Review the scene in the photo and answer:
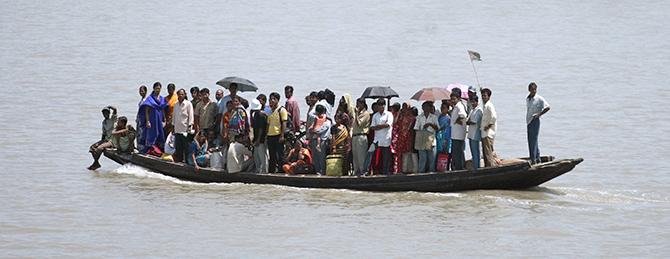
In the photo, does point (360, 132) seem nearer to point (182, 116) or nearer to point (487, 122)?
point (487, 122)

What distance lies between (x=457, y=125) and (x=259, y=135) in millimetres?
2807

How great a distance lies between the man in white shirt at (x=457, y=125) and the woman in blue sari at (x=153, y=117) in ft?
15.4

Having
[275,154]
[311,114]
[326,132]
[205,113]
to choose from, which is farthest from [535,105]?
[205,113]

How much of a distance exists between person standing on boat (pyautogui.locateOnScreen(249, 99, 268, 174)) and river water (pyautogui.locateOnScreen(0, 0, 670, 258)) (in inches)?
13.5

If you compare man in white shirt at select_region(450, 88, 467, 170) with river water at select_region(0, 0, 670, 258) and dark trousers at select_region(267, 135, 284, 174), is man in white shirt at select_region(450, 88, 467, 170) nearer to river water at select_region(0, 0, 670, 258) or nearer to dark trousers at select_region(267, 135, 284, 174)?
river water at select_region(0, 0, 670, 258)

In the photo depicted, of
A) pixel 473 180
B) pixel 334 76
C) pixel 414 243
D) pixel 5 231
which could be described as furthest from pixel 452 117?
pixel 334 76

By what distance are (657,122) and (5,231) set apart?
15.4 m

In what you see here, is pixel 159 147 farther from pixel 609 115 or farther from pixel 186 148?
pixel 609 115

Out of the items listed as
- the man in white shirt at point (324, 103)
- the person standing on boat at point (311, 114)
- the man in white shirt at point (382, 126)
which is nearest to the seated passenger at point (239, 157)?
the person standing on boat at point (311, 114)

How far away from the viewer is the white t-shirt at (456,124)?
17.7 m

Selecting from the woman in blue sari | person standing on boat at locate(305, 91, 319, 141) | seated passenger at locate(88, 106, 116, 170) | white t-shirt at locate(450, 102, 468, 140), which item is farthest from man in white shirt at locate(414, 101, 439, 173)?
seated passenger at locate(88, 106, 116, 170)

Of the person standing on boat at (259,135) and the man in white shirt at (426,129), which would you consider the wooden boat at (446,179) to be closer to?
Answer: the person standing on boat at (259,135)

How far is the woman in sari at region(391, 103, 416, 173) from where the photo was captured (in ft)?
59.0

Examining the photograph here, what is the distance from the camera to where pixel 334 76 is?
34.8 m
